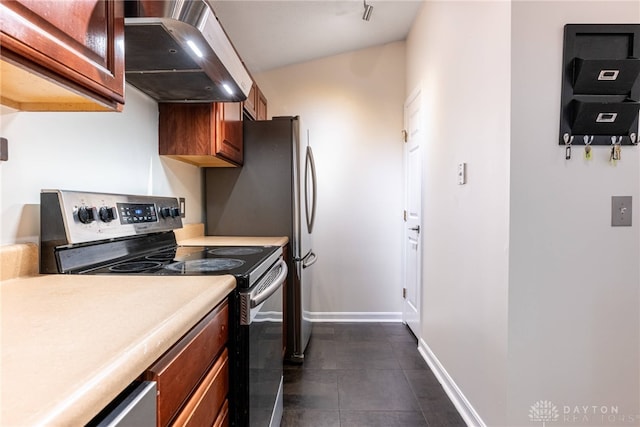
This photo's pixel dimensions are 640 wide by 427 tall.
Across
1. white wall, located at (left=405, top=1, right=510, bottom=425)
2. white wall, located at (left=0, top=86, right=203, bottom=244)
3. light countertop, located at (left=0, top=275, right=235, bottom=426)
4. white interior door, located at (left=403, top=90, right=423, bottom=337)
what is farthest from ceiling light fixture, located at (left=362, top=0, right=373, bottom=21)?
light countertop, located at (left=0, top=275, right=235, bottom=426)

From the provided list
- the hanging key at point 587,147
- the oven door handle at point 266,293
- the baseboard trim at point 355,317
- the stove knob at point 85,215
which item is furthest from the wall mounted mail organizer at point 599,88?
the baseboard trim at point 355,317

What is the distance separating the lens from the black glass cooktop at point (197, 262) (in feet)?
3.53

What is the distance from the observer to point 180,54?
1.21 m

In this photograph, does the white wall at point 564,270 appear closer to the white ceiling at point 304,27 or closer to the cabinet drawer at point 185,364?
the cabinet drawer at point 185,364

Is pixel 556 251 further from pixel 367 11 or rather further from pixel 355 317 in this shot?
pixel 355 317

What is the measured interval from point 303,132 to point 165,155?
40.3 inches

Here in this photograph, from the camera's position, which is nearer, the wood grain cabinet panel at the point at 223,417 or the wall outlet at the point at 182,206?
the wood grain cabinet panel at the point at 223,417

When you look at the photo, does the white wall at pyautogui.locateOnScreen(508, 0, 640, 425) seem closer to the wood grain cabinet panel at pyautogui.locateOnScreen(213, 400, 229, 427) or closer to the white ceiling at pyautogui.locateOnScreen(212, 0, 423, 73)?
the wood grain cabinet panel at pyautogui.locateOnScreen(213, 400, 229, 427)

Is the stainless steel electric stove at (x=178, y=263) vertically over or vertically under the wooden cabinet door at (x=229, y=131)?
under

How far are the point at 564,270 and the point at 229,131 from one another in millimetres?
1878

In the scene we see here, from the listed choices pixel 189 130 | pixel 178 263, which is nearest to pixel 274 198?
pixel 189 130

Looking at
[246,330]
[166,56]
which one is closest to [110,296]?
[246,330]

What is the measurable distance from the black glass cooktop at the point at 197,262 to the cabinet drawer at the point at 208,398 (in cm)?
28

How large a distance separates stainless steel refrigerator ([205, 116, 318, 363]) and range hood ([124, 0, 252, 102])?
0.57m
